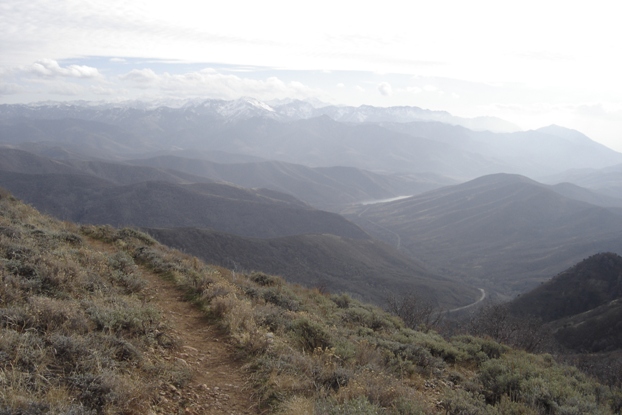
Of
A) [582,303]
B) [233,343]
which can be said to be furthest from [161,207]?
[233,343]

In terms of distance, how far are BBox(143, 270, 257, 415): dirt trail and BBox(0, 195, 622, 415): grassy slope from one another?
0.25 m

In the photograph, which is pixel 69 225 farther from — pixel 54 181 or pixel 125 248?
pixel 54 181

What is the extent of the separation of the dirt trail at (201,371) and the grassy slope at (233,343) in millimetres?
250

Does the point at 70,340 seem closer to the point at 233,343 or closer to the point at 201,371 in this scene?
the point at 201,371

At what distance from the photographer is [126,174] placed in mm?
191875

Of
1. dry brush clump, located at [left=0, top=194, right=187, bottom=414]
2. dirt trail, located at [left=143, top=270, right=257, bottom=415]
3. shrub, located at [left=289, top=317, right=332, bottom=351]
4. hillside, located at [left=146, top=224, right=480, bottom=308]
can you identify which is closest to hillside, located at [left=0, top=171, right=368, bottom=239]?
hillside, located at [left=146, top=224, right=480, bottom=308]

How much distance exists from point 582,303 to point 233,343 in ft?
210

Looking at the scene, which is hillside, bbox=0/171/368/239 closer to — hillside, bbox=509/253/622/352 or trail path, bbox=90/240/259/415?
hillside, bbox=509/253/622/352

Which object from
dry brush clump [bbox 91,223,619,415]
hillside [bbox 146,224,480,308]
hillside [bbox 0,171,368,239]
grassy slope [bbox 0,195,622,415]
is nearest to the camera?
grassy slope [bbox 0,195,622,415]

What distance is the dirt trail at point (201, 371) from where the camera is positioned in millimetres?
5711

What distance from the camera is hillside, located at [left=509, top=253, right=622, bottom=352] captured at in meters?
40.2

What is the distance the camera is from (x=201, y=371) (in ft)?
22.4

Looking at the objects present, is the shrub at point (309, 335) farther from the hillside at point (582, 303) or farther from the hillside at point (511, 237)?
the hillside at point (511, 237)

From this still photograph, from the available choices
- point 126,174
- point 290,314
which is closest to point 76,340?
point 290,314
